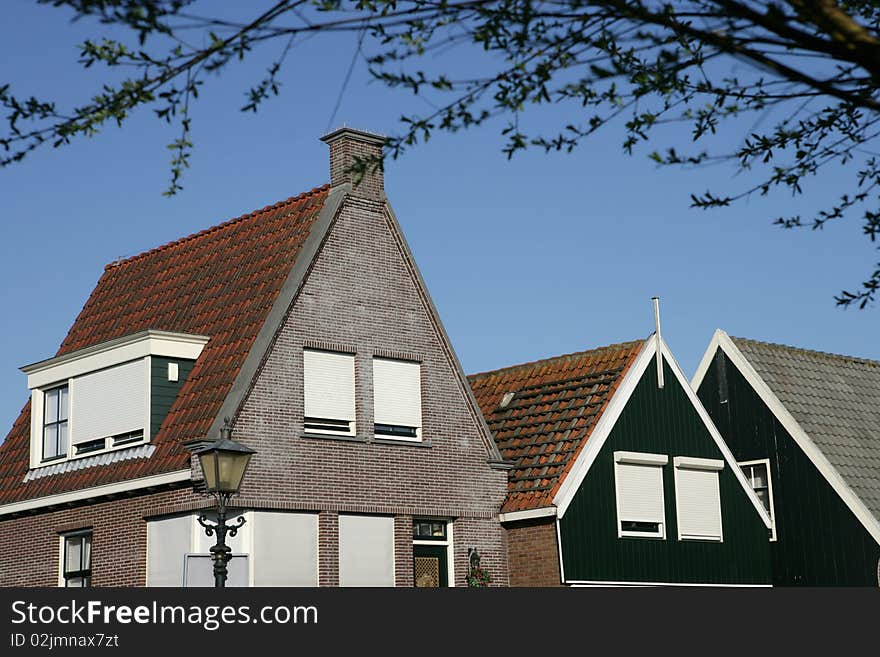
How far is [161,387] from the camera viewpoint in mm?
22422

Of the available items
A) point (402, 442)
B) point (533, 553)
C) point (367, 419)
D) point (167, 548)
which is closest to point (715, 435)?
point (533, 553)

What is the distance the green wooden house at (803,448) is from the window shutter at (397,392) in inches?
361

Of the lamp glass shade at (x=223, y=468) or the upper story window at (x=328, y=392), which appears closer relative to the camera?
the lamp glass shade at (x=223, y=468)

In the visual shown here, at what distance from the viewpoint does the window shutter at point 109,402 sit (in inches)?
883

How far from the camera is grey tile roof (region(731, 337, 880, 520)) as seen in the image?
92.6 ft

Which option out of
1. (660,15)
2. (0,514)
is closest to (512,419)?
(0,514)

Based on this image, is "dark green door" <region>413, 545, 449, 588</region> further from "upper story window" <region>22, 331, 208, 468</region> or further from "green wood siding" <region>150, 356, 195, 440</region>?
"upper story window" <region>22, 331, 208, 468</region>

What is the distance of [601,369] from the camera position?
2566 cm

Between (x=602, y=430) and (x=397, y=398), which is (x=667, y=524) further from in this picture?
(x=397, y=398)

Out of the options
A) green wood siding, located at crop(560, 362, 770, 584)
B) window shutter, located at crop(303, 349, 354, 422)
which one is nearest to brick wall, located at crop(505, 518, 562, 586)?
green wood siding, located at crop(560, 362, 770, 584)

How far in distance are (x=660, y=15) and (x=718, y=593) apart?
9295 mm

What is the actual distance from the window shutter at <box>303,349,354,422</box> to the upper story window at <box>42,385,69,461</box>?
4927 mm

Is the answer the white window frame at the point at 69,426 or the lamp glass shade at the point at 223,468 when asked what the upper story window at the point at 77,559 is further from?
the lamp glass shade at the point at 223,468

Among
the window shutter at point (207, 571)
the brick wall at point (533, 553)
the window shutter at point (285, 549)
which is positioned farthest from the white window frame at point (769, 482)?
the window shutter at point (207, 571)
